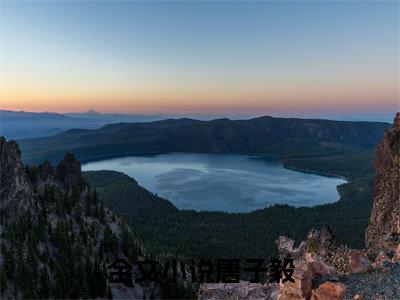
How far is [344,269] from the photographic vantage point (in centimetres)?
5075

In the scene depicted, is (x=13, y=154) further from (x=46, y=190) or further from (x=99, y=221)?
(x=99, y=221)

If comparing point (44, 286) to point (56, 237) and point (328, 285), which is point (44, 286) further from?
point (328, 285)

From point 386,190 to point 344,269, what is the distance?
44.5 meters

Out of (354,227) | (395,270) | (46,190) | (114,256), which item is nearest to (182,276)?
(114,256)

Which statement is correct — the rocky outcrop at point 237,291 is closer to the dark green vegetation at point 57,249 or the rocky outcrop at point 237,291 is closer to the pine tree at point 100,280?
the pine tree at point 100,280

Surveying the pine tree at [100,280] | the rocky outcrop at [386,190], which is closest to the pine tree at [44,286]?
the pine tree at [100,280]

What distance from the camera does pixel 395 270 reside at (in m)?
37.6

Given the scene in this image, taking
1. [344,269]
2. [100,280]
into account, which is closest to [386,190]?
[344,269]

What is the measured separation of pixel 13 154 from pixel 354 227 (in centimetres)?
16484

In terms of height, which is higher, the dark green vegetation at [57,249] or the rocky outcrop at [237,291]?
the rocky outcrop at [237,291]

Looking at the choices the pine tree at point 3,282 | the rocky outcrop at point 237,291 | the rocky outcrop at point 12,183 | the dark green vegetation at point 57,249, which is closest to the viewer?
the rocky outcrop at point 237,291

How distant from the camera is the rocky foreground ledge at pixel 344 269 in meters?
33.8

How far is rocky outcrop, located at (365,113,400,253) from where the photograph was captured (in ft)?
250

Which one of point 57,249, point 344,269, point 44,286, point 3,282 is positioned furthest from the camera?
point 57,249
